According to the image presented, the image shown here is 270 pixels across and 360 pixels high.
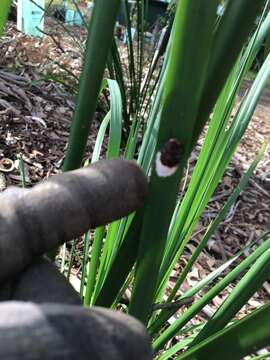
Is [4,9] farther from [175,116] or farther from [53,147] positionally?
[53,147]

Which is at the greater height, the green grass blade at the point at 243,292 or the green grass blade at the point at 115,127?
the green grass blade at the point at 115,127

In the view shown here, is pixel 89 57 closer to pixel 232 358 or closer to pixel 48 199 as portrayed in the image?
pixel 48 199

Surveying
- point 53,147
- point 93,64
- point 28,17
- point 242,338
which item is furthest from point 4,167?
point 28,17

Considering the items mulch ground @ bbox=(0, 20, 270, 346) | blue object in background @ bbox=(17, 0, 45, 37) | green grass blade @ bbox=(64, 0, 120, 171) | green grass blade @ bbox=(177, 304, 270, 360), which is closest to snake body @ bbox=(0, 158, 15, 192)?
mulch ground @ bbox=(0, 20, 270, 346)

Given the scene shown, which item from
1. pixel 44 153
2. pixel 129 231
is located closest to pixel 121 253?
pixel 129 231

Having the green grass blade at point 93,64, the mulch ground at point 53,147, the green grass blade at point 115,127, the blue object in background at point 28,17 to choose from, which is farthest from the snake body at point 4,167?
the blue object in background at point 28,17

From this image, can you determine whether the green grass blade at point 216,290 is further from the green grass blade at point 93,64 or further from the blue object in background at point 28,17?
the blue object in background at point 28,17
